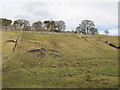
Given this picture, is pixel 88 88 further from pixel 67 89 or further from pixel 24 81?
pixel 24 81

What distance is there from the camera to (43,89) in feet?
62.5

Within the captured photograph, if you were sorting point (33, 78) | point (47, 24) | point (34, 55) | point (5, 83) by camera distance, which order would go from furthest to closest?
point (47, 24), point (34, 55), point (33, 78), point (5, 83)

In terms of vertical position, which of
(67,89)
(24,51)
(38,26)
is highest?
(38,26)

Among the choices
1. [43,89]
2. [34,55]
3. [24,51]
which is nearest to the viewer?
[43,89]

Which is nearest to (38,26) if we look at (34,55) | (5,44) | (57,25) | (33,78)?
(57,25)

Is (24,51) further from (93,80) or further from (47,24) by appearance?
(47,24)

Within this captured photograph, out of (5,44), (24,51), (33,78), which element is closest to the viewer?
(33,78)

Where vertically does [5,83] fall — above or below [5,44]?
below

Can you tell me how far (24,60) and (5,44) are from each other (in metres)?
19.5

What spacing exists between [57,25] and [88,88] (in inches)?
4504

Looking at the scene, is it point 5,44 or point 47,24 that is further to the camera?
point 47,24

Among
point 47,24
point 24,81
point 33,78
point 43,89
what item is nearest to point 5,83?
point 24,81

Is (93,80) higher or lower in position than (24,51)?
lower

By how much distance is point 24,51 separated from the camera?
4616 cm
